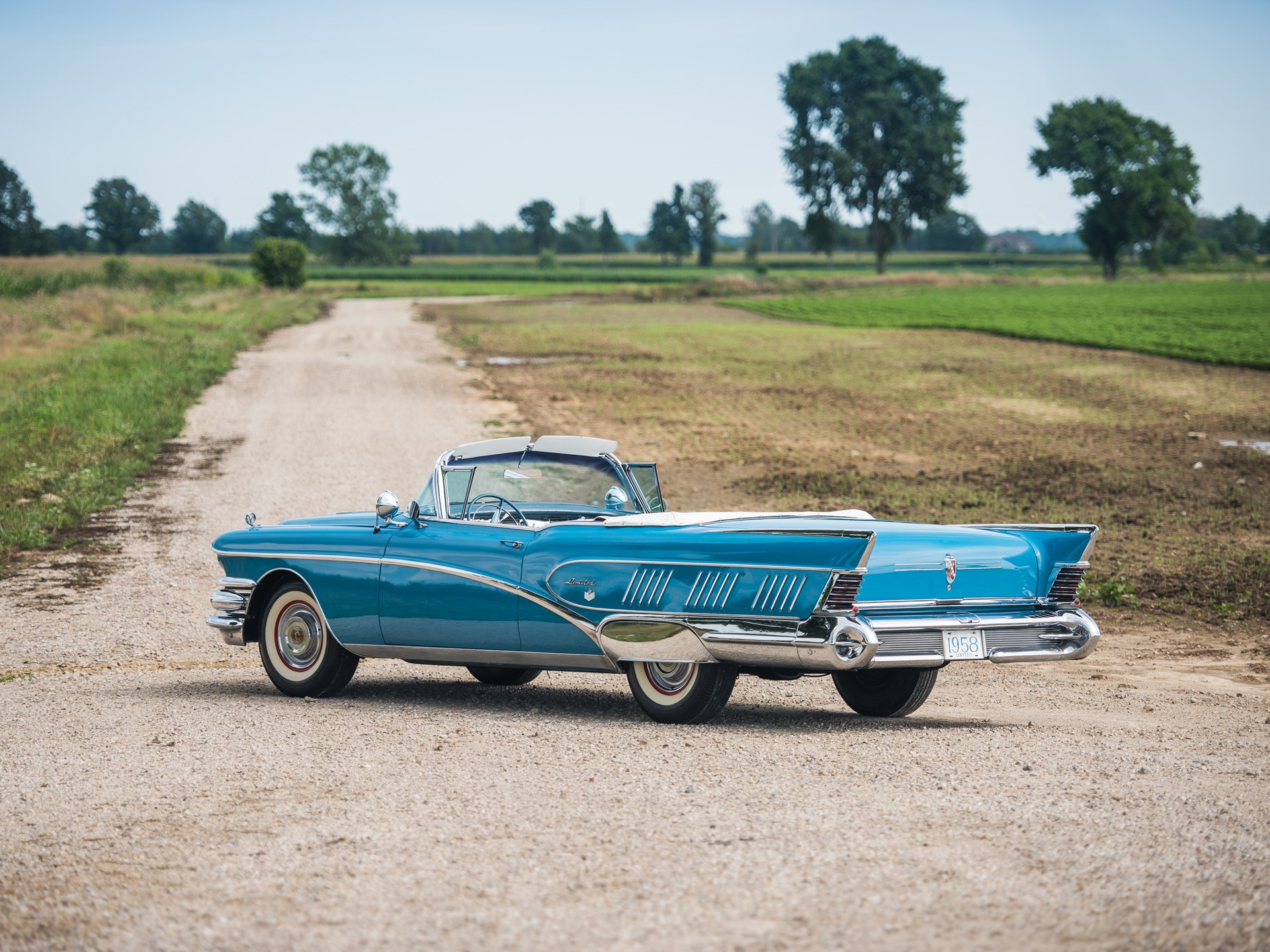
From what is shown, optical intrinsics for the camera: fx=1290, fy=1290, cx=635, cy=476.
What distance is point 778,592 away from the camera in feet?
19.9

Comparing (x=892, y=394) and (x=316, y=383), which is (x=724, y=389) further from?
(x=316, y=383)

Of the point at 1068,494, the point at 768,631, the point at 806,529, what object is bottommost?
the point at 1068,494

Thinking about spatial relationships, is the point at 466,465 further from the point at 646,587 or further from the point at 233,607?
the point at 646,587

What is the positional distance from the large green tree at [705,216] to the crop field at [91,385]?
361ft

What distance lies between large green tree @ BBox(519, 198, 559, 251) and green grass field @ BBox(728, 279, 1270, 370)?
107 metres

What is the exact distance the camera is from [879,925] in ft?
12.7

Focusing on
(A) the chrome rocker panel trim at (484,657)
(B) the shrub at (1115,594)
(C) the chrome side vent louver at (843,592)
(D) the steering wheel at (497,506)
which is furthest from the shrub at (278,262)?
(C) the chrome side vent louver at (843,592)

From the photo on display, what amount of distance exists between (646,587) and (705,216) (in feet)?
513

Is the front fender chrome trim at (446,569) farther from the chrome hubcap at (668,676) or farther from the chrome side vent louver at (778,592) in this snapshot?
the chrome side vent louver at (778,592)

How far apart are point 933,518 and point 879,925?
35.6 ft

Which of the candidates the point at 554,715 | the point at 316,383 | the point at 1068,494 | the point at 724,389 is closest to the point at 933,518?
the point at 1068,494

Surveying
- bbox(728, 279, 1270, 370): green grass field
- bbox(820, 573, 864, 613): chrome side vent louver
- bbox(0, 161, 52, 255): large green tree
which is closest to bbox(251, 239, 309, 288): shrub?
bbox(728, 279, 1270, 370): green grass field

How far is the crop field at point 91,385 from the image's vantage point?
629 inches

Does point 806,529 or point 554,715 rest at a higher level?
point 806,529
